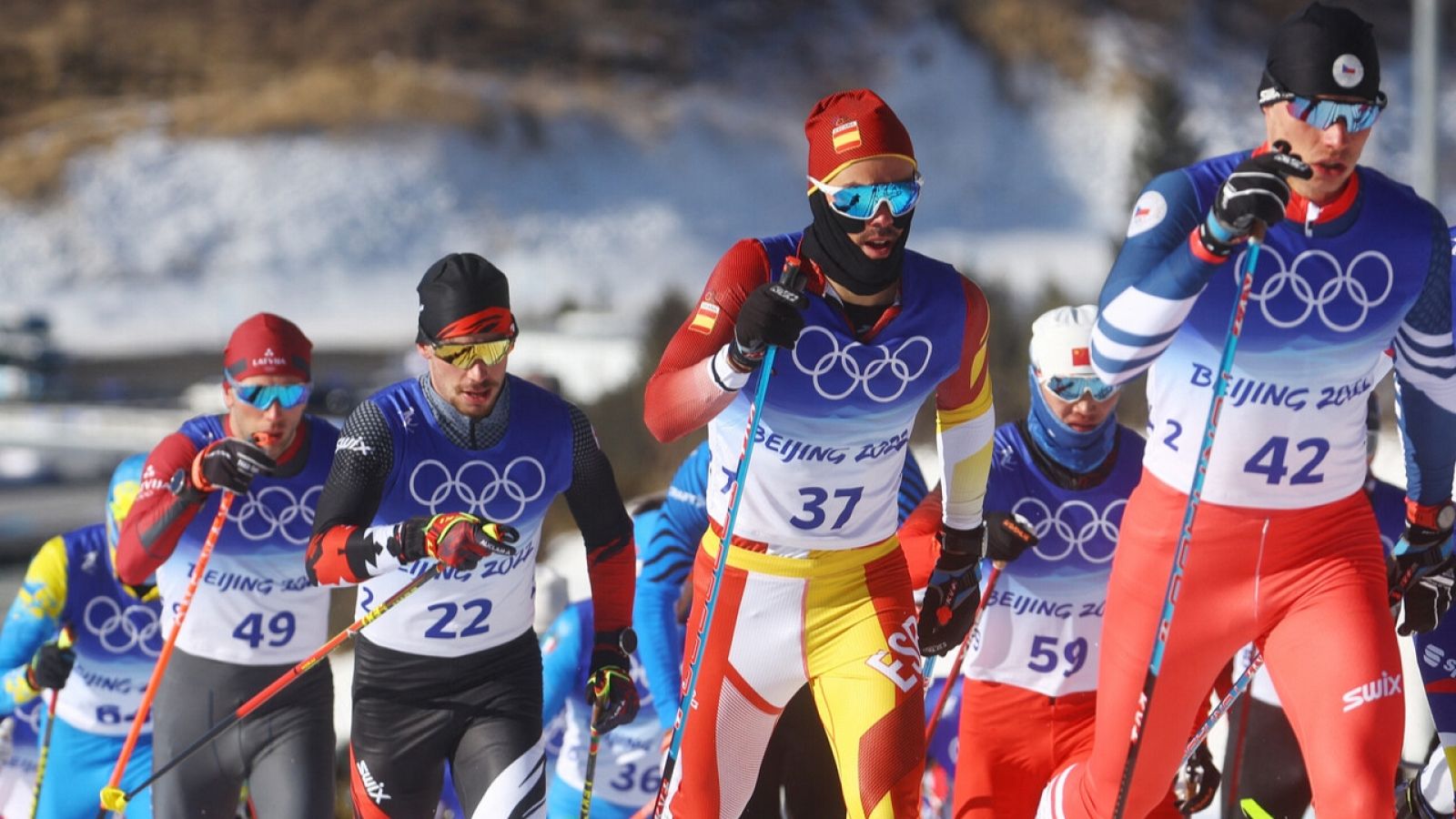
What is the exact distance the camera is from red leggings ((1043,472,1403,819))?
467 centimetres

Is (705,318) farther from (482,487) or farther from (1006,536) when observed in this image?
(1006,536)

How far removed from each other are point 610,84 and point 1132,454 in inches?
2567

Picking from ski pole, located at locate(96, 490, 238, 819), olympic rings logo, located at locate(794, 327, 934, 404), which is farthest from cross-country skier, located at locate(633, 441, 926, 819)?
ski pole, located at locate(96, 490, 238, 819)

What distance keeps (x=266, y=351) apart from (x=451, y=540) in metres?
1.61

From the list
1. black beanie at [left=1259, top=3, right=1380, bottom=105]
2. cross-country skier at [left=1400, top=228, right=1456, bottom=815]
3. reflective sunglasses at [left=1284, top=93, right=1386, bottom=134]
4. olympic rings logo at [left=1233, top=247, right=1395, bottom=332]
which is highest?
black beanie at [left=1259, top=3, right=1380, bottom=105]

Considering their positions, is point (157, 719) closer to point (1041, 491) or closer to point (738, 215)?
point (1041, 491)

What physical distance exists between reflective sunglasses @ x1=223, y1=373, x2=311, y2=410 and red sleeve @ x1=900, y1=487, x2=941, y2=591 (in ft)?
6.87

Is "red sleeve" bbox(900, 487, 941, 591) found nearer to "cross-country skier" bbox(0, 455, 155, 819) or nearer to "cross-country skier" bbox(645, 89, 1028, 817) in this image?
"cross-country skier" bbox(645, 89, 1028, 817)

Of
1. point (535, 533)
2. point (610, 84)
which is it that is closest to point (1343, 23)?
point (535, 533)

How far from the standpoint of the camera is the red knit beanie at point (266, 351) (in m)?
6.41

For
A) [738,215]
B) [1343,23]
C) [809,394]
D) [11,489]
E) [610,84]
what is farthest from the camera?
[610,84]

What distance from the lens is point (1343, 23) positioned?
475 cm

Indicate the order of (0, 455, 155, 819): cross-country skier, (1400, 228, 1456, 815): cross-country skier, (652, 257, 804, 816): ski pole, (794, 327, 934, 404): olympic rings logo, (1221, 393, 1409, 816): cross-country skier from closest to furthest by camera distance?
(652, 257, 804, 816): ski pole → (794, 327, 934, 404): olympic rings logo → (1400, 228, 1456, 815): cross-country skier → (1221, 393, 1409, 816): cross-country skier → (0, 455, 155, 819): cross-country skier

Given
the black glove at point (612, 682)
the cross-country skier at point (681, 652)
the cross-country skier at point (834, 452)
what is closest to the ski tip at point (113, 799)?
the black glove at point (612, 682)
